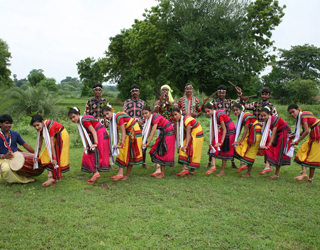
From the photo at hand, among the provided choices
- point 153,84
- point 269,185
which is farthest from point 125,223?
point 153,84

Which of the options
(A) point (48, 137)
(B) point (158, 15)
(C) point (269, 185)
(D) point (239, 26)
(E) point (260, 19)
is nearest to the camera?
(A) point (48, 137)

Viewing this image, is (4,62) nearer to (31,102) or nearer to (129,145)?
(31,102)

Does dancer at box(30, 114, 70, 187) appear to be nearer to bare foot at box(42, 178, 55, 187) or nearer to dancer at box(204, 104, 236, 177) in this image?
bare foot at box(42, 178, 55, 187)

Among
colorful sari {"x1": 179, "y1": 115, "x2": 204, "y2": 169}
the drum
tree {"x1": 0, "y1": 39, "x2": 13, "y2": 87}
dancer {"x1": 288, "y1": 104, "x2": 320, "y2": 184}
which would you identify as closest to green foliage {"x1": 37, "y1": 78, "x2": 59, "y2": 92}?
tree {"x1": 0, "y1": 39, "x2": 13, "y2": 87}

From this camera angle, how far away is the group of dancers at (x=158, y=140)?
5551 millimetres

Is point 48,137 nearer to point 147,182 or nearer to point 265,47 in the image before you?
point 147,182

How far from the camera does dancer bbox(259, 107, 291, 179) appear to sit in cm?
613

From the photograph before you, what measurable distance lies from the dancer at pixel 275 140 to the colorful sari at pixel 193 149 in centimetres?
141

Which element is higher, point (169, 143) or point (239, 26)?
point (239, 26)

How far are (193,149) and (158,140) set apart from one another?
83 centimetres

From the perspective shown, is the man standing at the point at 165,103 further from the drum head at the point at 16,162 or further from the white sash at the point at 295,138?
the drum head at the point at 16,162

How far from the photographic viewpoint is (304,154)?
590 centimetres

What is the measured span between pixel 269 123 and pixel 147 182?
308 centimetres

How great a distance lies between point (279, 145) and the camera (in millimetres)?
6188
